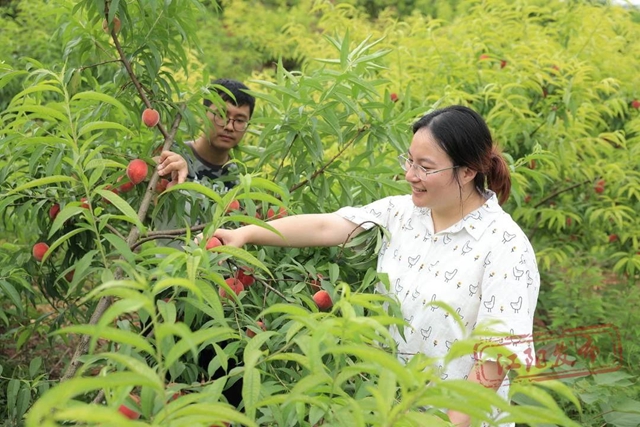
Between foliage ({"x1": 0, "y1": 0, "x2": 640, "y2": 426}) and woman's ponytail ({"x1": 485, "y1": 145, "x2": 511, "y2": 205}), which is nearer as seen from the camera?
foliage ({"x1": 0, "y1": 0, "x2": 640, "y2": 426})

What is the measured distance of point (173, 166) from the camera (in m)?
1.99

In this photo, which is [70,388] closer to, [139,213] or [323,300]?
[323,300]

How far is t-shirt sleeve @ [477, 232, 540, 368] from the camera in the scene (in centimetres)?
168

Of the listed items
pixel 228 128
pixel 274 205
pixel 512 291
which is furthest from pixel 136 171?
pixel 512 291

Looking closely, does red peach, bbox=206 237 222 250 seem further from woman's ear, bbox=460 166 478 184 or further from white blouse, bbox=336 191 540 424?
woman's ear, bbox=460 166 478 184

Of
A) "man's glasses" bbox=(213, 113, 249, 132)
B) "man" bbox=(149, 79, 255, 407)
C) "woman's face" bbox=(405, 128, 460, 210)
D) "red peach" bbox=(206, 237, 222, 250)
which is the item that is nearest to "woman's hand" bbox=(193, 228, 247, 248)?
"red peach" bbox=(206, 237, 222, 250)

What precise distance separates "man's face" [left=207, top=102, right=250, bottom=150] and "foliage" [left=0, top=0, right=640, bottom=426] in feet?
0.23

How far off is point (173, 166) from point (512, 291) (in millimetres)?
900

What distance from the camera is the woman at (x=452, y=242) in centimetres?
171

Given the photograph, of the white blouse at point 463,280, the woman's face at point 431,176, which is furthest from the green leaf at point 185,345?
the woman's face at point 431,176

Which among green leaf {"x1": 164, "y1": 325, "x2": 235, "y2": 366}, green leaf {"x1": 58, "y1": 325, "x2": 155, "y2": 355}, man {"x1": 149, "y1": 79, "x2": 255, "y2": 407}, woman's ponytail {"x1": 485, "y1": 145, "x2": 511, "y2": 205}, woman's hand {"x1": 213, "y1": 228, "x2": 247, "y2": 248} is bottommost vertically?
man {"x1": 149, "y1": 79, "x2": 255, "y2": 407}

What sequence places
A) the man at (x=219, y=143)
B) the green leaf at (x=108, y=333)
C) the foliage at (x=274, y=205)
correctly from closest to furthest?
the green leaf at (x=108, y=333) < the foliage at (x=274, y=205) < the man at (x=219, y=143)

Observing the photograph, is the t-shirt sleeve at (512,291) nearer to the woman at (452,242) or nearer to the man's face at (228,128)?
the woman at (452,242)

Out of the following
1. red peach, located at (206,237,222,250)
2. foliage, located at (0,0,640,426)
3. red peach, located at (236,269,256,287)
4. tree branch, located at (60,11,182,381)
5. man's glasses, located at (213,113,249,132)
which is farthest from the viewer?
man's glasses, located at (213,113,249,132)
